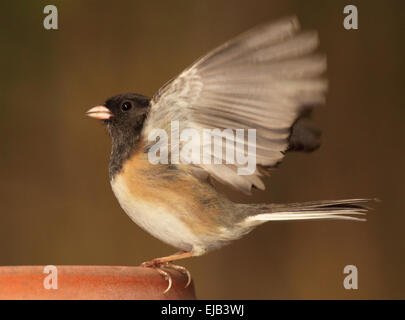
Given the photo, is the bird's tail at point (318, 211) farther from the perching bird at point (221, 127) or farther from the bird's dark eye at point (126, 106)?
the bird's dark eye at point (126, 106)

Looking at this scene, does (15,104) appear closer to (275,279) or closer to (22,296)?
(275,279)

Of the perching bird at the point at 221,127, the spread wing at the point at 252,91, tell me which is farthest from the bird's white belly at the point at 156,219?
the spread wing at the point at 252,91

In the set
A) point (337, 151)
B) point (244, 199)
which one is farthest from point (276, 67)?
point (337, 151)

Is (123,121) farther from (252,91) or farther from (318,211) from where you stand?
(318,211)

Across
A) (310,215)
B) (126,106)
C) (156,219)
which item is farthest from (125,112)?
(310,215)

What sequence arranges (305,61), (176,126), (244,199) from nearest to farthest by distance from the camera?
(305,61), (176,126), (244,199)

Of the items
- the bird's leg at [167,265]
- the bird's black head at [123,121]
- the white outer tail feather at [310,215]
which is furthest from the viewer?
the bird's black head at [123,121]

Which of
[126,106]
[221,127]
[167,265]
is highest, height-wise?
[126,106]
